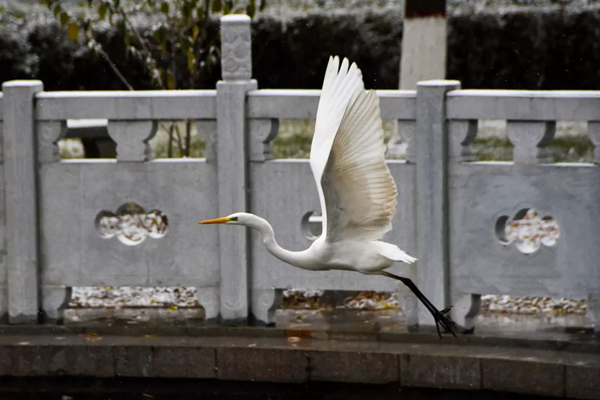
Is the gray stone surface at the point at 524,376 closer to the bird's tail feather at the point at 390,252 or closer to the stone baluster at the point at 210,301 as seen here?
the bird's tail feather at the point at 390,252

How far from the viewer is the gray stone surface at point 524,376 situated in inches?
264

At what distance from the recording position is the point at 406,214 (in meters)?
7.40

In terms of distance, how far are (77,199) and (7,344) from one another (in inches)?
35.5

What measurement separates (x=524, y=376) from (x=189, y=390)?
1.76m

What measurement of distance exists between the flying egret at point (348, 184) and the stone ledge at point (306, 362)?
3.43 feet

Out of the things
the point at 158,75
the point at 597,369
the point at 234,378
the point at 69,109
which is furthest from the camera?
the point at 158,75

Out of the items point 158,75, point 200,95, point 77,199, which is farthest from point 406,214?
point 158,75

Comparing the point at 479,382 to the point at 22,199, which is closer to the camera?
the point at 479,382

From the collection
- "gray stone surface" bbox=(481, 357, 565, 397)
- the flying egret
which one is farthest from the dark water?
the flying egret

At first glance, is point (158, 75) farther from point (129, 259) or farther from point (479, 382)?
point (479, 382)

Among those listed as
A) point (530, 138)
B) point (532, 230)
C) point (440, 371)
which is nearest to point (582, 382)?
point (440, 371)

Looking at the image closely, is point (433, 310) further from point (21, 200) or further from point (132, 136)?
point (21, 200)

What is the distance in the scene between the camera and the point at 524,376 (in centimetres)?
677

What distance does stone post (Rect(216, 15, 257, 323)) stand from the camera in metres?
7.53
